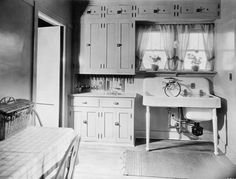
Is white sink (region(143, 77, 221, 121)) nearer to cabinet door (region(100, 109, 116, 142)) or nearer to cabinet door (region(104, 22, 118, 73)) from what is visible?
cabinet door (region(100, 109, 116, 142))

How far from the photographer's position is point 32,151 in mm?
1413

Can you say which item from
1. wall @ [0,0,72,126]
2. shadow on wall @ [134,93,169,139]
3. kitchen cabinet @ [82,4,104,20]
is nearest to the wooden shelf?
shadow on wall @ [134,93,169,139]

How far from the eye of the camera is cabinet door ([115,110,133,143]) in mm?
3766

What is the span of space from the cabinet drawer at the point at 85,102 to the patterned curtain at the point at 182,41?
6.17 feet

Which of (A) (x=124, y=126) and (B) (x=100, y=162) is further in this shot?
(A) (x=124, y=126)

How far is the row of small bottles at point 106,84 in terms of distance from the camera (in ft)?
14.2

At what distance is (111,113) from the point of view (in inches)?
150

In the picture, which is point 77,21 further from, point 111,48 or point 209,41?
point 209,41

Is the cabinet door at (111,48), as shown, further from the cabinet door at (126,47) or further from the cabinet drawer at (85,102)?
the cabinet drawer at (85,102)

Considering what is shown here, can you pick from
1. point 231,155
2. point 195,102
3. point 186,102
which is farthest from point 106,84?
point 231,155

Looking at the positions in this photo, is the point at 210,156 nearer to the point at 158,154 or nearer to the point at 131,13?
the point at 158,154

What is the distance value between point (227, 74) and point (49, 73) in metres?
3.09

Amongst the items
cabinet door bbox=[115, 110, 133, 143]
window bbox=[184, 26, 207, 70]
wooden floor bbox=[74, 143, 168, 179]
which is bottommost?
wooden floor bbox=[74, 143, 168, 179]

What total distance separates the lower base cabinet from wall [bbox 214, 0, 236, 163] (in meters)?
1.61
